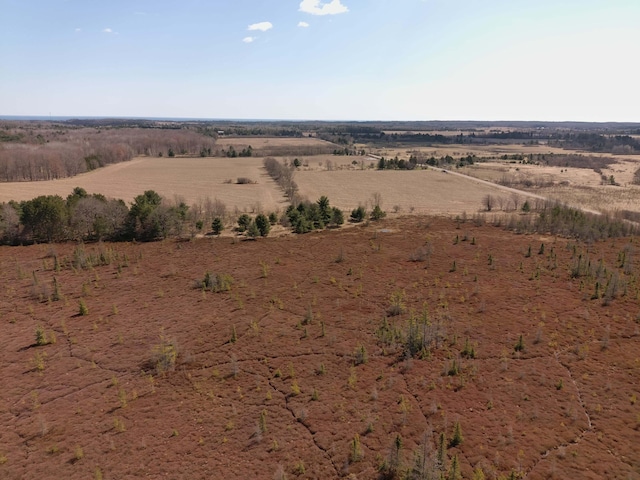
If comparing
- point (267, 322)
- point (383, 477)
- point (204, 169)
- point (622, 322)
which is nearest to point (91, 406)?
point (267, 322)

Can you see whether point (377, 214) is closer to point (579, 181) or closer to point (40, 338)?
point (40, 338)

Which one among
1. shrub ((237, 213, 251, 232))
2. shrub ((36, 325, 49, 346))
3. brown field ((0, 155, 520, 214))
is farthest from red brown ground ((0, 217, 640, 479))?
brown field ((0, 155, 520, 214))

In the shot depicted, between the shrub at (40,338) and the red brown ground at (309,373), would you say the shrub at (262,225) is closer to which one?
the red brown ground at (309,373)

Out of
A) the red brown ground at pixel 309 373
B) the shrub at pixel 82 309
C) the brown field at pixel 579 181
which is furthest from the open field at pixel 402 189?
the shrub at pixel 82 309

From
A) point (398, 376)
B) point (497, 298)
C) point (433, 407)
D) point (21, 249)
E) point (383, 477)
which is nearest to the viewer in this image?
point (383, 477)

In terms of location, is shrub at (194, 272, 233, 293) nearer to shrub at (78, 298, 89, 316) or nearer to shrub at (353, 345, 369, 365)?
shrub at (78, 298, 89, 316)

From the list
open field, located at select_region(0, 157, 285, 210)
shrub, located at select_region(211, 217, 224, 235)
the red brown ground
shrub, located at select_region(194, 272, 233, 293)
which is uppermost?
open field, located at select_region(0, 157, 285, 210)

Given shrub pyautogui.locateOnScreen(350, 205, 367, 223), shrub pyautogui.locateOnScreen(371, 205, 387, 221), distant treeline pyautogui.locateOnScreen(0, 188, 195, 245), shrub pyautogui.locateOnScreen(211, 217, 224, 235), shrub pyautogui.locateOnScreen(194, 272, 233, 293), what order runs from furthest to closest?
shrub pyautogui.locateOnScreen(371, 205, 387, 221)
shrub pyautogui.locateOnScreen(350, 205, 367, 223)
shrub pyautogui.locateOnScreen(211, 217, 224, 235)
distant treeline pyautogui.locateOnScreen(0, 188, 195, 245)
shrub pyautogui.locateOnScreen(194, 272, 233, 293)

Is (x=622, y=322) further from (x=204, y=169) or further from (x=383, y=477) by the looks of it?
(x=204, y=169)
